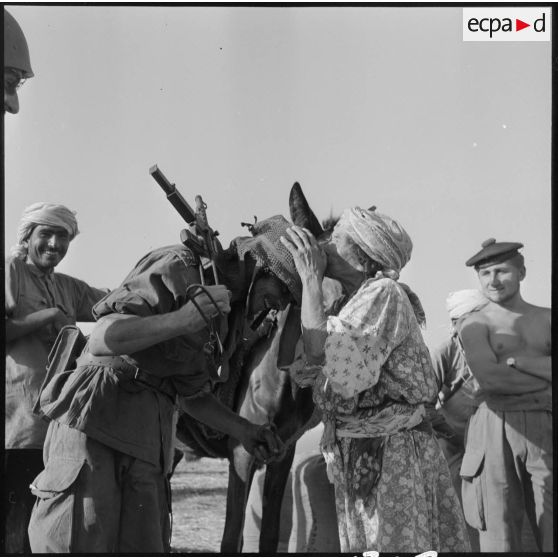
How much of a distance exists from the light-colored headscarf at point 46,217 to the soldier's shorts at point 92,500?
168cm

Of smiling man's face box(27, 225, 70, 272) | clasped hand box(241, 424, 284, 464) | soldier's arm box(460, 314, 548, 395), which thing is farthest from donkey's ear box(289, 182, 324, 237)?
clasped hand box(241, 424, 284, 464)

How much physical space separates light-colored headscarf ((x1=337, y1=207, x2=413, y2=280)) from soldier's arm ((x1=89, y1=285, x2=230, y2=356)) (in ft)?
2.20

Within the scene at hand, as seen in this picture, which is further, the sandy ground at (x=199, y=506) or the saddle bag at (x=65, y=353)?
the sandy ground at (x=199, y=506)

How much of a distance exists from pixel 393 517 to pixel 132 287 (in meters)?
1.30

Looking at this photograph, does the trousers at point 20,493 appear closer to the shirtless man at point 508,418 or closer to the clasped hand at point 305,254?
the clasped hand at point 305,254

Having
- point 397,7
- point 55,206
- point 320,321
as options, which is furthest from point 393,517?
point 55,206

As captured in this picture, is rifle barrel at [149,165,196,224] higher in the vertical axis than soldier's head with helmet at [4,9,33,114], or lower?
lower

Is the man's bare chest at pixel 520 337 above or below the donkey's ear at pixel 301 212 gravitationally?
below

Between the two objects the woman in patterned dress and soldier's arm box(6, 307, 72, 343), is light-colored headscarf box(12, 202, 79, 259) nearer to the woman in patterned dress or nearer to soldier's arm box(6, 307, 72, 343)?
soldier's arm box(6, 307, 72, 343)

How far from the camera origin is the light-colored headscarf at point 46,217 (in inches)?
235

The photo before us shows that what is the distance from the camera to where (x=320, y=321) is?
4602mm

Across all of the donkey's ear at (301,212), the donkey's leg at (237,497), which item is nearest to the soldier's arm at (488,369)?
the donkey's ear at (301,212)

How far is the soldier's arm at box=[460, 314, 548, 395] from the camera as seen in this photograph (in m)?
6.29

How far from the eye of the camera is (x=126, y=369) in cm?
452
